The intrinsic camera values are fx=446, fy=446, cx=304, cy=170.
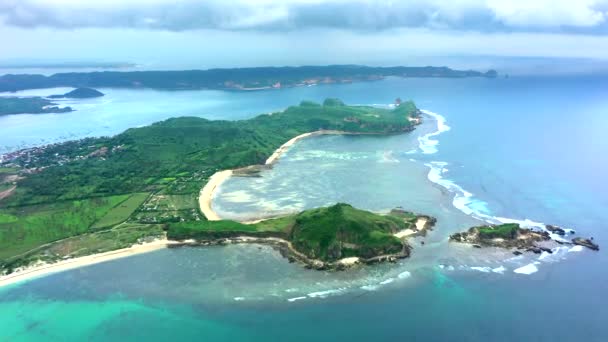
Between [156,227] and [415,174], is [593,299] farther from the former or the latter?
[156,227]

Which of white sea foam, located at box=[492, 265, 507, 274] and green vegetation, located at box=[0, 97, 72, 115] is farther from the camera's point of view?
green vegetation, located at box=[0, 97, 72, 115]

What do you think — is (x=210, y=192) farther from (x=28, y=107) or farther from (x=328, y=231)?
(x=28, y=107)

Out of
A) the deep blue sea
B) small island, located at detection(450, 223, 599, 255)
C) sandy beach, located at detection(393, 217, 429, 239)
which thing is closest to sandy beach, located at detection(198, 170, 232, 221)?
the deep blue sea

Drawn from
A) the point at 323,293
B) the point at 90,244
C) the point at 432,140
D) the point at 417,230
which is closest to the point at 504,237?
the point at 417,230

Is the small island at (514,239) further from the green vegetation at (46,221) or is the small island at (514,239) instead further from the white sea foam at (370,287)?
the green vegetation at (46,221)

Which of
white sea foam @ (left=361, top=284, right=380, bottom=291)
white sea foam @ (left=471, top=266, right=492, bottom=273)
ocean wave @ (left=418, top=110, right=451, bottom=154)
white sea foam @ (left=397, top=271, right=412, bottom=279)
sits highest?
ocean wave @ (left=418, top=110, right=451, bottom=154)

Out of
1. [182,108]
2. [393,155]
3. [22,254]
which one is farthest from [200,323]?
[182,108]

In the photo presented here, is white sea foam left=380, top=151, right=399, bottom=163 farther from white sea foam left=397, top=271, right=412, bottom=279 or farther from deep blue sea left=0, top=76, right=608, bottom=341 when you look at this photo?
white sea foam left=397, top=271, right=412, bottom=279
